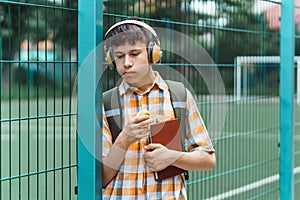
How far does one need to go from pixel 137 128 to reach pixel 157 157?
18 cm

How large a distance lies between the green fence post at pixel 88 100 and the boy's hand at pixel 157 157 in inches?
11.9

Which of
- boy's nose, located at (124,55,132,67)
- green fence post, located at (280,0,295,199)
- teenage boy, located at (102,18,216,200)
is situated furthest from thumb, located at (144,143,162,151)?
green fence post, located at (280,0,295,199)

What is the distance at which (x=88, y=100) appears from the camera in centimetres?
288

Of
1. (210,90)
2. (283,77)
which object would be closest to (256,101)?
(283,77)

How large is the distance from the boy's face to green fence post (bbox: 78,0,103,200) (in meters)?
0.29

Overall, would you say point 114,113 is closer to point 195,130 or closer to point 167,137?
point 167,137

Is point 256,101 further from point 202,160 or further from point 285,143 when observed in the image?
point 202,160

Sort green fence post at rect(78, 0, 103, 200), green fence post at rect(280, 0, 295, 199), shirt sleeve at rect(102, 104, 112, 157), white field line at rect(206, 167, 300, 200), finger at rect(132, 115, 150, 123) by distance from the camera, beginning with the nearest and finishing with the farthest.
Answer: finger at rect(132, 115, 150, 123)
shirt sleeve at rect(102, 104, 112, 157)
green fence post at rect(78, 0, 103, 200)
green fence post at rect(280, 0, 295, 199)
white field line at rect(206, 167, 300, 200)

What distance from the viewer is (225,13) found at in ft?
15.4

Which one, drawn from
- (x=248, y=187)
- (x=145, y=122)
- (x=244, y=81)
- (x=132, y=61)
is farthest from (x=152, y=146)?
(x=248, y=187)

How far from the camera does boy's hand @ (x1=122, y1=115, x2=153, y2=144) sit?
252 cm

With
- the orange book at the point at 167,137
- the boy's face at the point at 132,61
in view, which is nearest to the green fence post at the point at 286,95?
the orange book at the point at 167,137

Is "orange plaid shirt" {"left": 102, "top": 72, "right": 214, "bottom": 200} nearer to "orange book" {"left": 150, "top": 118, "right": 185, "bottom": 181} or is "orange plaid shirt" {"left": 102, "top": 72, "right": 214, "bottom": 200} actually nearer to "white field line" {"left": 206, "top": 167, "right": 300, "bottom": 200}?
"orange book" {"left": 150, "top": 118, "right": 185, "bottom": 181}

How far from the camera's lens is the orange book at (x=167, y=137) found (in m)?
2.63
